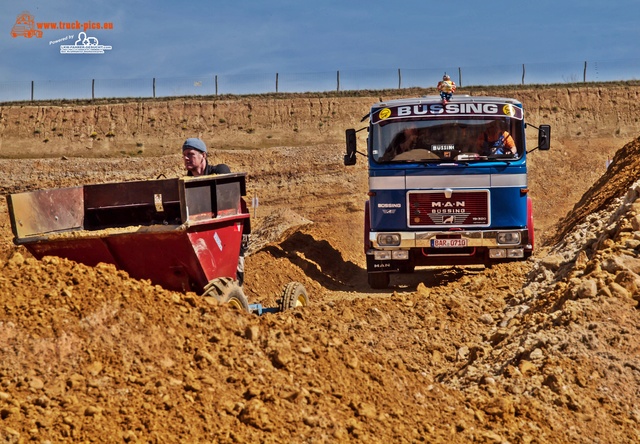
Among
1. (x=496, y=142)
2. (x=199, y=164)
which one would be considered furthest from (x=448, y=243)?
→ (x=199, y=164)

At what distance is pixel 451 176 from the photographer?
47.8 feet

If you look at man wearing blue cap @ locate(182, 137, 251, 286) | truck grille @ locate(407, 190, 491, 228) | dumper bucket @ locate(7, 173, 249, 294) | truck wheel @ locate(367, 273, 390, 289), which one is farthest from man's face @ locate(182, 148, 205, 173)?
truck wheel @ locate(367, 273, 390, 289)

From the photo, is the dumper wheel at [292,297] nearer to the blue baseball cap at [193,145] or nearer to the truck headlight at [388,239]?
the blue baseball cap at [193,145]

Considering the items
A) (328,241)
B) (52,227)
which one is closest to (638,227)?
(52,227)

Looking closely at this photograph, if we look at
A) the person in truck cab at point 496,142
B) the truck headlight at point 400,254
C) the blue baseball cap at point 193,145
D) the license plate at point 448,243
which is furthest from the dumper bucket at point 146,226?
the person in truck cab at point 496,142

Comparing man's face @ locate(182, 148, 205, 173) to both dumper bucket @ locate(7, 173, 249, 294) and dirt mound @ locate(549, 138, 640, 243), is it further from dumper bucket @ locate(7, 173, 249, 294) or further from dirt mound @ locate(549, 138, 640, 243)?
dirt mound @ locate(549, 138, 640, 243)

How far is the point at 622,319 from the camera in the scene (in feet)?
28.7

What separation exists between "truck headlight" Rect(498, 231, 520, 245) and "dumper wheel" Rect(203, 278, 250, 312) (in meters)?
6.07

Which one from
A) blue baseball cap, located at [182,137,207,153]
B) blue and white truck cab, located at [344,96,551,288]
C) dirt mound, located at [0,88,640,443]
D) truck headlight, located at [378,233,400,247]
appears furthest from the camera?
truck headlight, located at [378,233,400,247]

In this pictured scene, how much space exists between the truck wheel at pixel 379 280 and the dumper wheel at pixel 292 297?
455cm

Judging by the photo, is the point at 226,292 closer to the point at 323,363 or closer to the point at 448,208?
the point at 323,363

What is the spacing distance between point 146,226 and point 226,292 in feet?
3.73

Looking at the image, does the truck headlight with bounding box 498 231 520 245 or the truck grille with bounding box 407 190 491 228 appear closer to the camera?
the truck grille with bounding box 407 190 491 228

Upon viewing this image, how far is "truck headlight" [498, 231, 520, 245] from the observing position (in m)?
14.8
